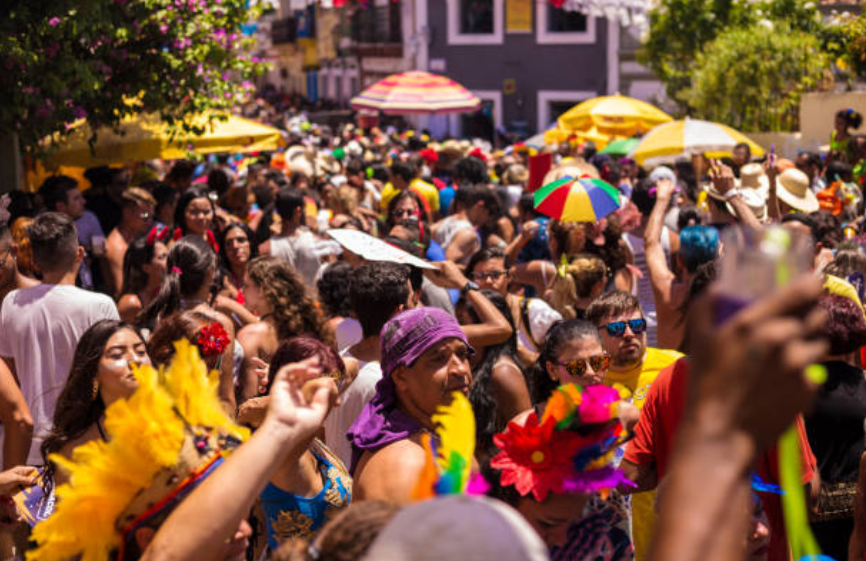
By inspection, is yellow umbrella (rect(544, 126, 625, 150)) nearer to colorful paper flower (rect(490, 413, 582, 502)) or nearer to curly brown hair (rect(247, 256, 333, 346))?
curly brown hair (rect(247, 256, 333, 346))

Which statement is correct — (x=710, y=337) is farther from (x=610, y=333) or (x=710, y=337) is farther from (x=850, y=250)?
(x=850, y=250)

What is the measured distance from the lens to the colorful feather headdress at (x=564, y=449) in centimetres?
261

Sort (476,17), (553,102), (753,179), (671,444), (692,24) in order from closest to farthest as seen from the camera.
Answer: (671,444) → (753,179) → (692,24) → (553,102) → (476,17)

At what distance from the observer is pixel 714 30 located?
68.7ft

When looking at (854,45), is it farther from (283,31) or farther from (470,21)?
(283,31)

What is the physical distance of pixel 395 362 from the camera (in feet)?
10.9

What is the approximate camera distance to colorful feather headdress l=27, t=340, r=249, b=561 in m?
2.19

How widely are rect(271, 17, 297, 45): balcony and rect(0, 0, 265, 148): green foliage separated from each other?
1573 inches

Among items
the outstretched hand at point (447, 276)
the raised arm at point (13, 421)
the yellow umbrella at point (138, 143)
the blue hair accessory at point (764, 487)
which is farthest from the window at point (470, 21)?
the blue hair accessory at point (764, 487)

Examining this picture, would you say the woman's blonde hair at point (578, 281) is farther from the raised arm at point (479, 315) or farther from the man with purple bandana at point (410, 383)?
the man with purple bandana at point (410, 383)

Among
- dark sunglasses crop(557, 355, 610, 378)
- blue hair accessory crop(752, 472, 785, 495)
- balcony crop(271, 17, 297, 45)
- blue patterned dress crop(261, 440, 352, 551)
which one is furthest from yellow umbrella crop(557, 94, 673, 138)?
balcony crop(271, 17, 297, 45)

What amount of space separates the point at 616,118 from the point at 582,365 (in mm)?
13415

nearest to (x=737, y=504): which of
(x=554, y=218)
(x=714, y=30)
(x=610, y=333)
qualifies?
(x=610, y=333)

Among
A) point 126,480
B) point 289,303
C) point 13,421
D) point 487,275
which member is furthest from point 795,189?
point 126,480
